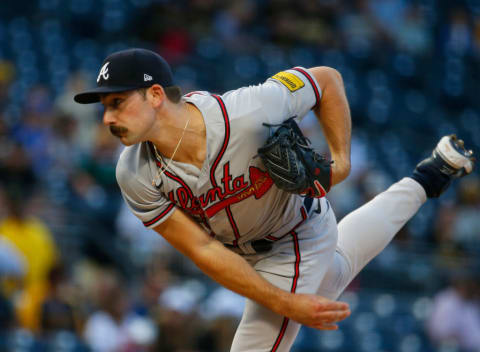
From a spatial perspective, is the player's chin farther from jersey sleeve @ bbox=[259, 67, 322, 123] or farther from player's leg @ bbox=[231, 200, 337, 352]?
player's leg @ bbox=[231, 200, 337, 352]

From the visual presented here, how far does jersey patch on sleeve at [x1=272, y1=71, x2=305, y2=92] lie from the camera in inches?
158

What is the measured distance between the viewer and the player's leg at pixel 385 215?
14.4 ft

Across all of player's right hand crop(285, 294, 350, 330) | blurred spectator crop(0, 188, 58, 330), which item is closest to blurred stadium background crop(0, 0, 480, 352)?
blurred spectator crop(0, 188, 58, 330)

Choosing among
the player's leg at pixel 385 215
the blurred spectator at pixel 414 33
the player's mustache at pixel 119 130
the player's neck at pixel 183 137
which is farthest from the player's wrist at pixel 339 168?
the blurred spectator at pixel 414 33

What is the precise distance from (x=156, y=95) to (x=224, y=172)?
0.47 m

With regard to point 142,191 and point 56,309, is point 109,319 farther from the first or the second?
point 142,191

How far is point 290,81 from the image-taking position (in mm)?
4039

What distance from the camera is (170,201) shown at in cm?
391

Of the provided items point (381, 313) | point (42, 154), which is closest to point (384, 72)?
point (381, 313)

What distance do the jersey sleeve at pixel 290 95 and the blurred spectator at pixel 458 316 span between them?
14.3ft

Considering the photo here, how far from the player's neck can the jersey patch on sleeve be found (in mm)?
454

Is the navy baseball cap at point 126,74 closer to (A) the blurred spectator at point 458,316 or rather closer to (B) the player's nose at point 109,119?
(B) the player's nose at point 109,119

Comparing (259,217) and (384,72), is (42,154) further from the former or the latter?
(384,72)

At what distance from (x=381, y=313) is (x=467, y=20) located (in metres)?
5.95
